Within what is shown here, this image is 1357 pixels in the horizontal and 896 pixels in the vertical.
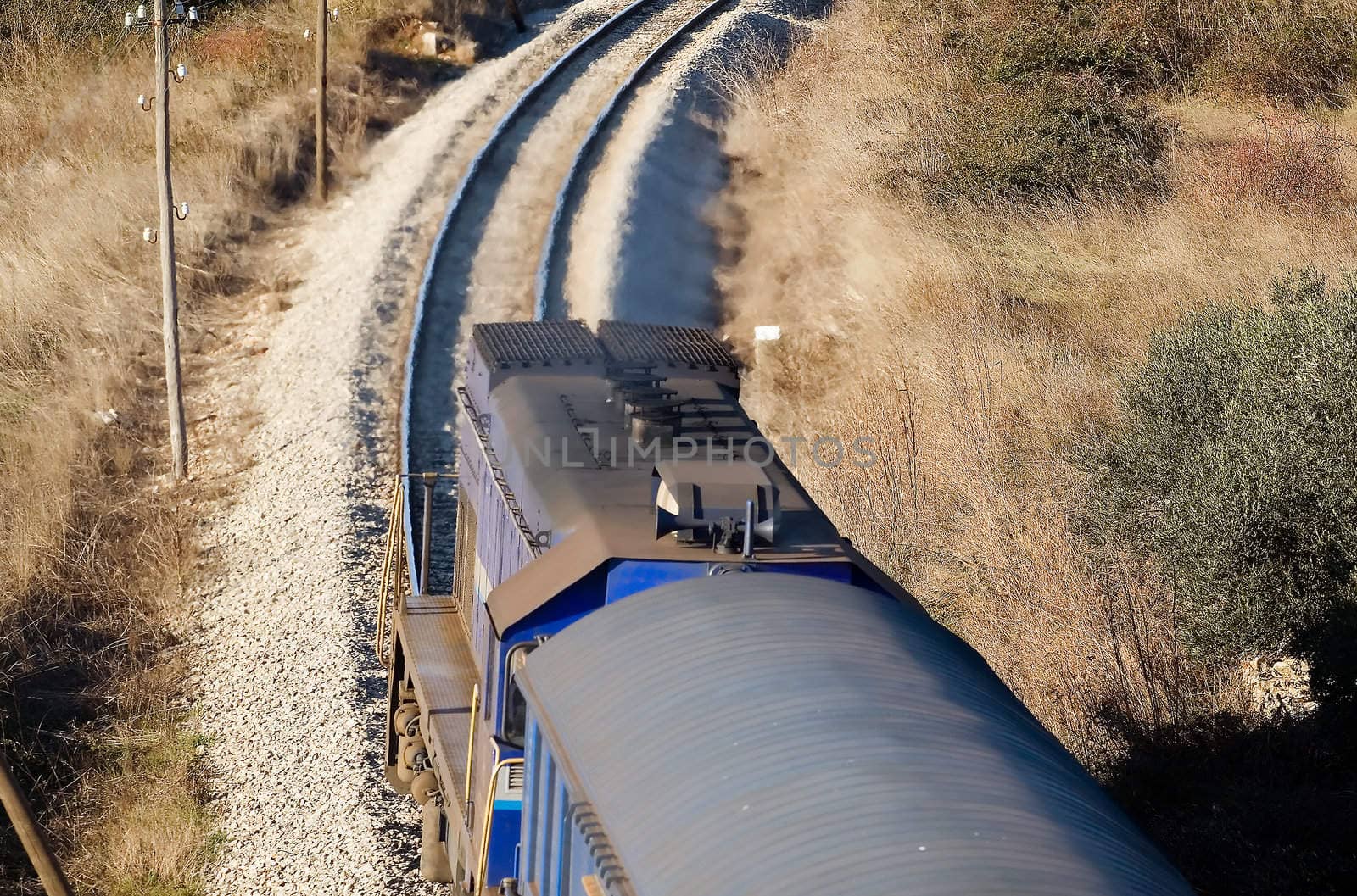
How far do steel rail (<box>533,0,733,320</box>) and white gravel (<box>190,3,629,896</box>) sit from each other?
207 cm

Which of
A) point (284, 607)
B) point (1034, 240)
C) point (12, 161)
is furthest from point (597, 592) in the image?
point (12, 161)

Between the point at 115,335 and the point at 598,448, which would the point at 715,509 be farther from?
the point at 115,335

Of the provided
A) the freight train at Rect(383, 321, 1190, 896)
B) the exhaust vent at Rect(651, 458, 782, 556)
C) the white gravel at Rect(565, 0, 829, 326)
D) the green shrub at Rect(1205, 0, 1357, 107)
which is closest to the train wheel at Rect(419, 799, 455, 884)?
the freight train at Rect(383, 321, 1190, 896)

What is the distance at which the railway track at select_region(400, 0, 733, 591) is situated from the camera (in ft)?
52.3

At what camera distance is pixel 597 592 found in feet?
21.6

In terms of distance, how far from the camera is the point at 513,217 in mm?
20156

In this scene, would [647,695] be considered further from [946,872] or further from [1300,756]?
[1300,756]

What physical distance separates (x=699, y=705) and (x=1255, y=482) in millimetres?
7784

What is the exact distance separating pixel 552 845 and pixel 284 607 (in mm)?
7829

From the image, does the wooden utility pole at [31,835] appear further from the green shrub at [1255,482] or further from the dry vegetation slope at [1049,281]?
the green shrub at [1255,482]

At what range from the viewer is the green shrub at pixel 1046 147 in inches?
797

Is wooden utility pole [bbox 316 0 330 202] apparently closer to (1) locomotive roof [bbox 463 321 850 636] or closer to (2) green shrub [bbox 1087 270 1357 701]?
(1) locomotive roof [bbox 463 321 850 636]

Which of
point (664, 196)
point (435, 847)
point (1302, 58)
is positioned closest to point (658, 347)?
point (435, 847)

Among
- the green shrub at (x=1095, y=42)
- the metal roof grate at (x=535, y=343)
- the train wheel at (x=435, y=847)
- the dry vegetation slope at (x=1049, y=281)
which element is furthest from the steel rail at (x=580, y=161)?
the train wheel at (x=435, y=847)
